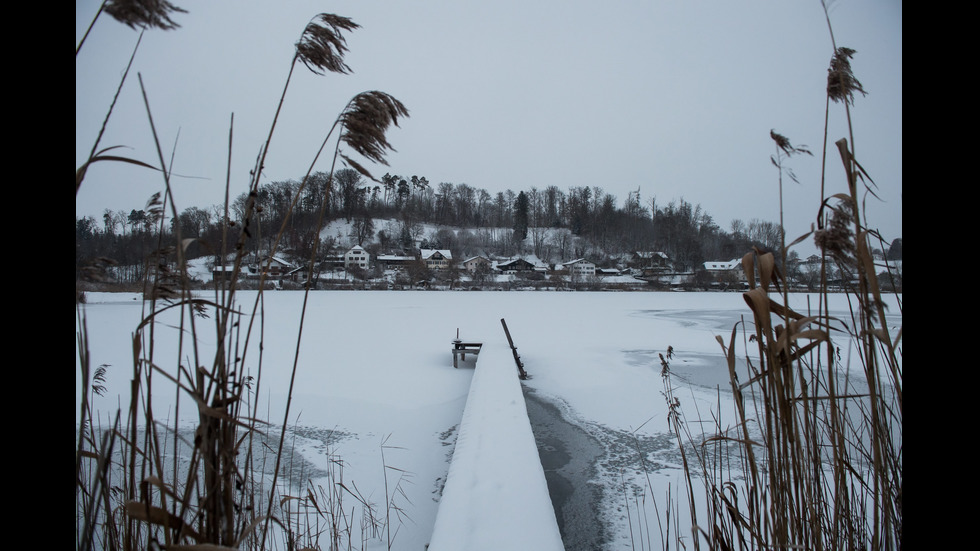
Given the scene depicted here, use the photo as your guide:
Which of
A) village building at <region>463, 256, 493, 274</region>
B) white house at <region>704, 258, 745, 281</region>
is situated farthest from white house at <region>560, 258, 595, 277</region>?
white house at <region>704, 258, 745, 281</region>

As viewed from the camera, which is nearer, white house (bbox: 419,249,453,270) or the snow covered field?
the snow covered field

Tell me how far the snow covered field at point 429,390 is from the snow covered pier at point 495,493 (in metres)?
0.19

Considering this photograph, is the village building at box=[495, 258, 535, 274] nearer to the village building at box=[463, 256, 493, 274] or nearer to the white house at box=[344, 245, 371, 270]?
the village building at box=[463, 256, 493, 274]

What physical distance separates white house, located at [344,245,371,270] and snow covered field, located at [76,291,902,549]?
96.3ft

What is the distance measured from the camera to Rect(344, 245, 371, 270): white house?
41153 millimetres

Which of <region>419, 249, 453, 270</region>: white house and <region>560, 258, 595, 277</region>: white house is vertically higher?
<region>419, 249, 453, 270</region>: white house

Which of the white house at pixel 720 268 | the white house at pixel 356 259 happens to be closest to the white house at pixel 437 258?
the white house at pixel 356 259

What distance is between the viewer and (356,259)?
43.4 metres

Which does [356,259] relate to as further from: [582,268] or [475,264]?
[582,268]

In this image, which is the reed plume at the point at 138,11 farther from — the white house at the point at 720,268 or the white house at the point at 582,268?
the white house at the point at 582,268

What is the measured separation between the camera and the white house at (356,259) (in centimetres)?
4115

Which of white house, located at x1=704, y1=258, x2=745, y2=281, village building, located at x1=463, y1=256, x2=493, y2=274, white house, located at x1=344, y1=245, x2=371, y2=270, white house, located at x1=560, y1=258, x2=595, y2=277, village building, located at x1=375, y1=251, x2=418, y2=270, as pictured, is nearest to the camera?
white house, located at x1=704, y1=258, x2=745, y2=281
